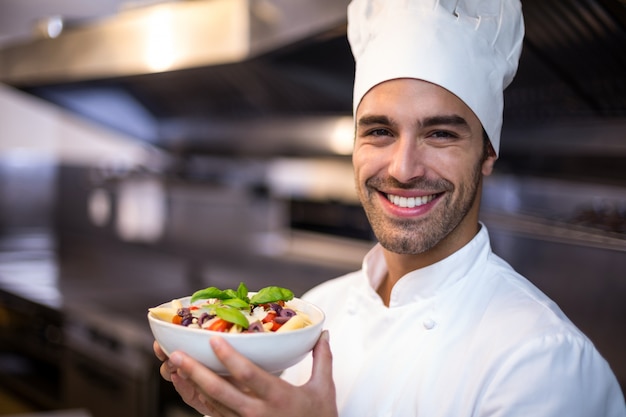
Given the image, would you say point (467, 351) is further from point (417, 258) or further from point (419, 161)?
point (419, 161)

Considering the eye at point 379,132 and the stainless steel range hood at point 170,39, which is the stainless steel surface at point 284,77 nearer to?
the stainless steel range hood at point 170,39

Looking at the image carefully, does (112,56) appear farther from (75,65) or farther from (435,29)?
(435,29)

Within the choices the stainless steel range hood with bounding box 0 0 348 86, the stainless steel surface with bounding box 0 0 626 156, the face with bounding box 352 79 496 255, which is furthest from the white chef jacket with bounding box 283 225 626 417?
the stainless steel range hood with bounding box 0 0 348 86

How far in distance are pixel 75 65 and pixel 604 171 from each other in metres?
2.25

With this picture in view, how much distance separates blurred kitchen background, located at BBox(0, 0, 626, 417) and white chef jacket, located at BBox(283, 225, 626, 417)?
651 mm

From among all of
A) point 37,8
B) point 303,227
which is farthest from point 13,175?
point 303,227

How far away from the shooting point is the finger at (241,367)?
2.95 ft

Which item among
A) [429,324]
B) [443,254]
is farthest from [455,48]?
[429,324]

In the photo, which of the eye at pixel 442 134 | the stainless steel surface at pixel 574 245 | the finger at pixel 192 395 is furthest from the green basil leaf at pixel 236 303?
the stainless steel surface at pixel 574 245

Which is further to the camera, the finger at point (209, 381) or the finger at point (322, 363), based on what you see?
the finger at point (322, 363)

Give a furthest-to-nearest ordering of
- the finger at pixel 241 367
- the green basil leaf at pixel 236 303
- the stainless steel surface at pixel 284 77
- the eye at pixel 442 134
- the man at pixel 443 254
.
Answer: the stainless steel surface at pixel 284 77 < the eye at pixel 442 134 < the man at pixel 443 254 < the green basil leaf at pixel 236 303 < the finger at pixel 241 367

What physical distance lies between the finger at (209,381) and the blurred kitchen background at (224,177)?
3.59 ft

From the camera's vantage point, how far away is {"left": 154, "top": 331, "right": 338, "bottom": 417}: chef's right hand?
0.91 meters

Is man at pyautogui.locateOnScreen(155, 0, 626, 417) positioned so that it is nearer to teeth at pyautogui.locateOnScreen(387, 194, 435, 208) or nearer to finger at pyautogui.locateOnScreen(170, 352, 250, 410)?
teeth at pyautogui.locateOnScreen(387, 194, 435, 208)
